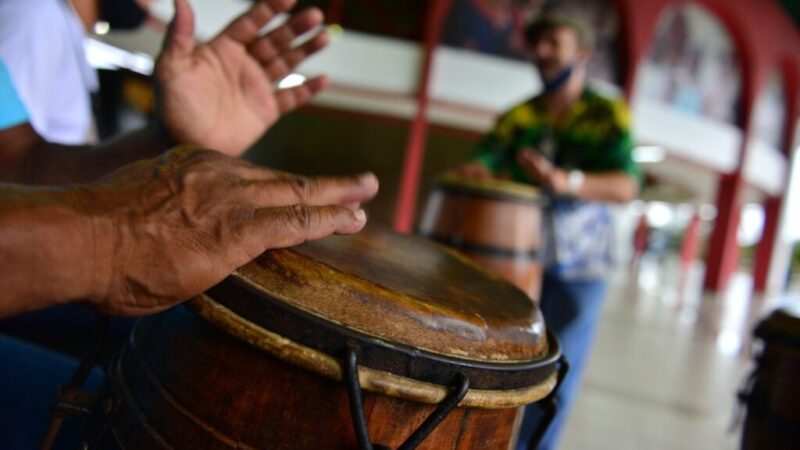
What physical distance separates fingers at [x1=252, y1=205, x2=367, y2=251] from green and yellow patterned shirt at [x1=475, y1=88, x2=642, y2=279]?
1436 millimetres

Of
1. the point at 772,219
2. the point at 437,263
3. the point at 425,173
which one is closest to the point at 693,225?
the point at 772,219

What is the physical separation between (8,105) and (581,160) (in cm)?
180

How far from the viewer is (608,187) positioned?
1976mm

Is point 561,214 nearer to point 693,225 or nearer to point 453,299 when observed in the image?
point 453,299

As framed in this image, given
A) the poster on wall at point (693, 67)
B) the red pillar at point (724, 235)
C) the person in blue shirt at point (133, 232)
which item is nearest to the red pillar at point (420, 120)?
the poster on wall at point (693, 67)

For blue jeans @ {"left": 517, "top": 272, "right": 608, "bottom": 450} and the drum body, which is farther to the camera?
blue jeans @ {"left": 517, "top": 272, "right": 608, "bottom": 450}

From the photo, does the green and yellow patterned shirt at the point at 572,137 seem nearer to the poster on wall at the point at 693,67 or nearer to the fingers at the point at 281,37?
the fingers at the point at 281,37

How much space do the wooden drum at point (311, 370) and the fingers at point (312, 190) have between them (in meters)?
0.08

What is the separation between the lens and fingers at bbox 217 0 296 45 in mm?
1277

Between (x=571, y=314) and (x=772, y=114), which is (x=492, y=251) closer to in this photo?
(x=571, y=314)

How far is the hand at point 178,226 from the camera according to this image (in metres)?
0.55

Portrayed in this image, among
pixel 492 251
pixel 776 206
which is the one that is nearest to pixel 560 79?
pixel 492 251

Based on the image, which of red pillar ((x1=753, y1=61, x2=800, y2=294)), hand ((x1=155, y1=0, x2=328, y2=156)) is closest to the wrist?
hand ((x1=155, y1=0, x2=328, y2=156))

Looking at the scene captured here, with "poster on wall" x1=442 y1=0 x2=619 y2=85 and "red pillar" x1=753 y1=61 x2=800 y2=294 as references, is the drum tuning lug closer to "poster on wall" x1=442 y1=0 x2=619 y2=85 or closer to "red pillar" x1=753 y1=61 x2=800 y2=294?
"poster on wall" x1=442 y1=0 x2=619 y2=85
